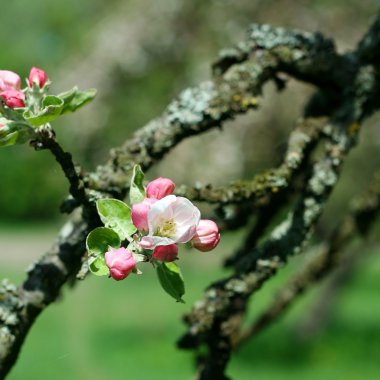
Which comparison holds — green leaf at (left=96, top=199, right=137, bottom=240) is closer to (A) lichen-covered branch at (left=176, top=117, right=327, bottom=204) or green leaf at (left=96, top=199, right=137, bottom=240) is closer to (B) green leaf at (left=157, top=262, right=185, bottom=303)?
(B) green leaf at (left=157, top=262, right=185, bottom=303)

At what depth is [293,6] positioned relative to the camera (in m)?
12.7

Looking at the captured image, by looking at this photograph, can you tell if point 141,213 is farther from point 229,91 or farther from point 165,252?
point 229,91

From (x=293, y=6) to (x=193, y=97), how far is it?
1101cm

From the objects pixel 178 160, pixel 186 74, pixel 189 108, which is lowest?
pixel 189 108

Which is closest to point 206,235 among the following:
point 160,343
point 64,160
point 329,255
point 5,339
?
point 64,160

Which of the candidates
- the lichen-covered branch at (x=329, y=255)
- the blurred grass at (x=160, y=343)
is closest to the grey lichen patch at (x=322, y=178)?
the lichen-covered branch at (x=329, y=255)

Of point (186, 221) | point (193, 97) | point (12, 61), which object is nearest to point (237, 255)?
point (193, 97)

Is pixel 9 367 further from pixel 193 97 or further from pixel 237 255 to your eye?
pixel 237 255

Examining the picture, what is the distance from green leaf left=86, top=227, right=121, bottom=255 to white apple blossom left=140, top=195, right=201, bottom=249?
0.18ft

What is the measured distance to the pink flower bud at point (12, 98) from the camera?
147cm

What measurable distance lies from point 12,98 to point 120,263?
31cm

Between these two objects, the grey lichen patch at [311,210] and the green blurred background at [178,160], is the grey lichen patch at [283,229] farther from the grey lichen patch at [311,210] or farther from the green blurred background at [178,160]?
the green blurred background at [178,160]

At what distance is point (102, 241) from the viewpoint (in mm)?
1453

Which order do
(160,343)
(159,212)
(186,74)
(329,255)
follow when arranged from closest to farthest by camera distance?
(159,212)
(329,255)
(160,343)
(186,74)
